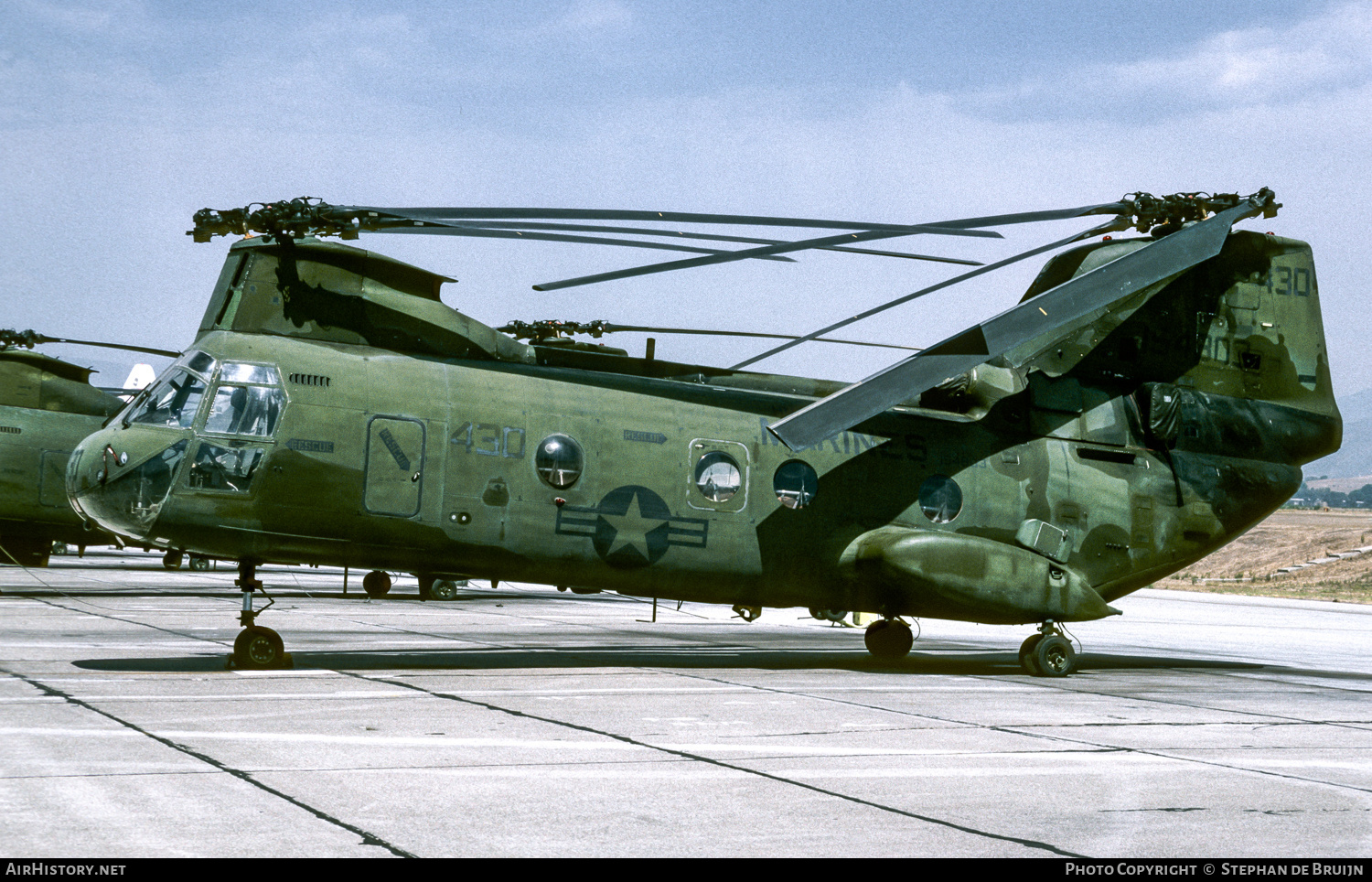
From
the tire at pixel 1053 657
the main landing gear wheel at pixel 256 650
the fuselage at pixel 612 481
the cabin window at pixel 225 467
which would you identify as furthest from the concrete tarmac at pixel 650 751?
the cabin window at pixel 225 467

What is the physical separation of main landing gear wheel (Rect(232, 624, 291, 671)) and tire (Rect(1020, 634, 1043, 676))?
26.6 ft

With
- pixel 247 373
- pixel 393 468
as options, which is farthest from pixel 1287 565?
pixel 247 373

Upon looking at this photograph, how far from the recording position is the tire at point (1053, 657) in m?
14.5

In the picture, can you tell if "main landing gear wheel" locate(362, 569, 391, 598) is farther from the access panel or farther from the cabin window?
the cabin window

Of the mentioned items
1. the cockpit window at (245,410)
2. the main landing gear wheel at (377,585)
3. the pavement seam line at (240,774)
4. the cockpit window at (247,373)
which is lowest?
the pavement seam line at (240,774)

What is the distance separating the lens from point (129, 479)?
38.3 ft

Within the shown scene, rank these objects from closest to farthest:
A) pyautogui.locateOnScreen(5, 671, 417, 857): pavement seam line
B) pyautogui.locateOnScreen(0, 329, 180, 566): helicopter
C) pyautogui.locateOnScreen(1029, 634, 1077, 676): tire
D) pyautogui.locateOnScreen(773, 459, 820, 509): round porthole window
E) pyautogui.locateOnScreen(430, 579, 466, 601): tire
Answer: pyautogui.locateOnScreen(5, 671, 417, 857): pavement seam line
pyautogui.locateOnScreen(773, 459, 820, 509): round porthole window
pyautogui.locateOnScreen(1029, 634, 1077, 676): tire
pyautogui.locateOnScreen(0, 329, 180, 566): helicopter
pyautogui.locateOnScreen(430, 579, 466, 601): tire

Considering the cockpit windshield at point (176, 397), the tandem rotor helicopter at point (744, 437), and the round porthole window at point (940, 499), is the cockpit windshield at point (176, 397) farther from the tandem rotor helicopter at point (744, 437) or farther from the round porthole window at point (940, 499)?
the round porthole window at point (940, 499)

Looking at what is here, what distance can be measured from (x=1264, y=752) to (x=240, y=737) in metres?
7.16

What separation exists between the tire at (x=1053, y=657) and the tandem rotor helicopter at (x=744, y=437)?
3 centimetres

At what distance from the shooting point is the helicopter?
74.4ft

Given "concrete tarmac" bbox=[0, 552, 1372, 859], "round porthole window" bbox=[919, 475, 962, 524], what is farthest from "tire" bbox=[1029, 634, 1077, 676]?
"round porthole window" bbox=[919, 475, 962, 524]

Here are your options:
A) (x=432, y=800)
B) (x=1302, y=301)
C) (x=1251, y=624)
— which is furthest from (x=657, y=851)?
(x=1251, y=624)

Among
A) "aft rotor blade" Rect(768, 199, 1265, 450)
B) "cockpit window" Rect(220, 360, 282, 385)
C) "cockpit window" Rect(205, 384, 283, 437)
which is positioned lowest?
"cockpit window" Rect(205, 384, 283, 437)
